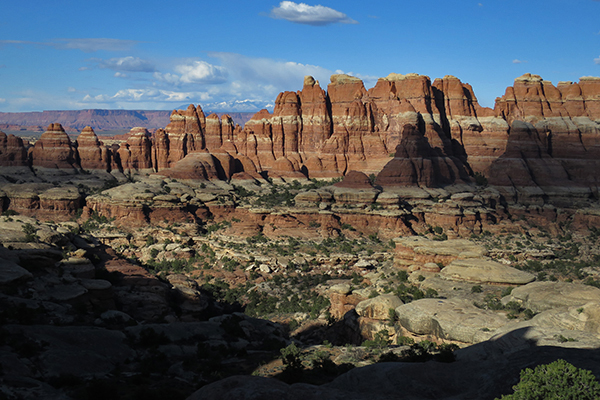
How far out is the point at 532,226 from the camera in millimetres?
76375

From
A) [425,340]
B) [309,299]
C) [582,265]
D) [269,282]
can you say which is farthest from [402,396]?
[582,265]

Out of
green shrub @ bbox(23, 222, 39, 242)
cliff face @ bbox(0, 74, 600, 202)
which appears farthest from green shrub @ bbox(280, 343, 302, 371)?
cliff face @ bbox(0, 74, 600, 202)

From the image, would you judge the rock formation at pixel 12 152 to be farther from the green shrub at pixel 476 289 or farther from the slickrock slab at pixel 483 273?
the green shrub at pixel 476 289

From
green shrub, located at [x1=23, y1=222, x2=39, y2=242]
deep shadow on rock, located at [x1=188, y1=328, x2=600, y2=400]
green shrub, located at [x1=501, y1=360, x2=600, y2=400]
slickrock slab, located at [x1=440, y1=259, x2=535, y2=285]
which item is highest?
green shrub, located at [x1=501, y1=360, x2=600, y2=400]

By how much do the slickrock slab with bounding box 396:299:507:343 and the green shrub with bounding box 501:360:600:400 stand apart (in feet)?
49.6

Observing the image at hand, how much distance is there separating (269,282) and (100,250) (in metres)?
21.6

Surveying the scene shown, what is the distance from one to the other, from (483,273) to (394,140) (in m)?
53.6

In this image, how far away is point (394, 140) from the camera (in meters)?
94.0

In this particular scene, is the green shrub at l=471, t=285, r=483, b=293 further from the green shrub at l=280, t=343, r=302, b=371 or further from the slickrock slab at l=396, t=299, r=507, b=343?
the green shrub at l=280, t=343, r=302, b=371

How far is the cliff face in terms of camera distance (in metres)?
86.2

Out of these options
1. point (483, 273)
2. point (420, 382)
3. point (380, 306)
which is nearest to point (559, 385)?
point (420, 382)

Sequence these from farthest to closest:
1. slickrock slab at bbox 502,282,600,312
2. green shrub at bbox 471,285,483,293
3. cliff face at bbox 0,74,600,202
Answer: cliff face at bbox 0,74,600,202 → green shrub at bbox 471,285,483,293 → slickrock slab at bbox 502,282,600,312

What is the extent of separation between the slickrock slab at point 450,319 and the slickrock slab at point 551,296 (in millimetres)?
3744

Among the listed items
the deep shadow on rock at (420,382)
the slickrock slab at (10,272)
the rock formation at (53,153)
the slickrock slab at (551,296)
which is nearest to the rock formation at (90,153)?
the rock formation at (53,153)
